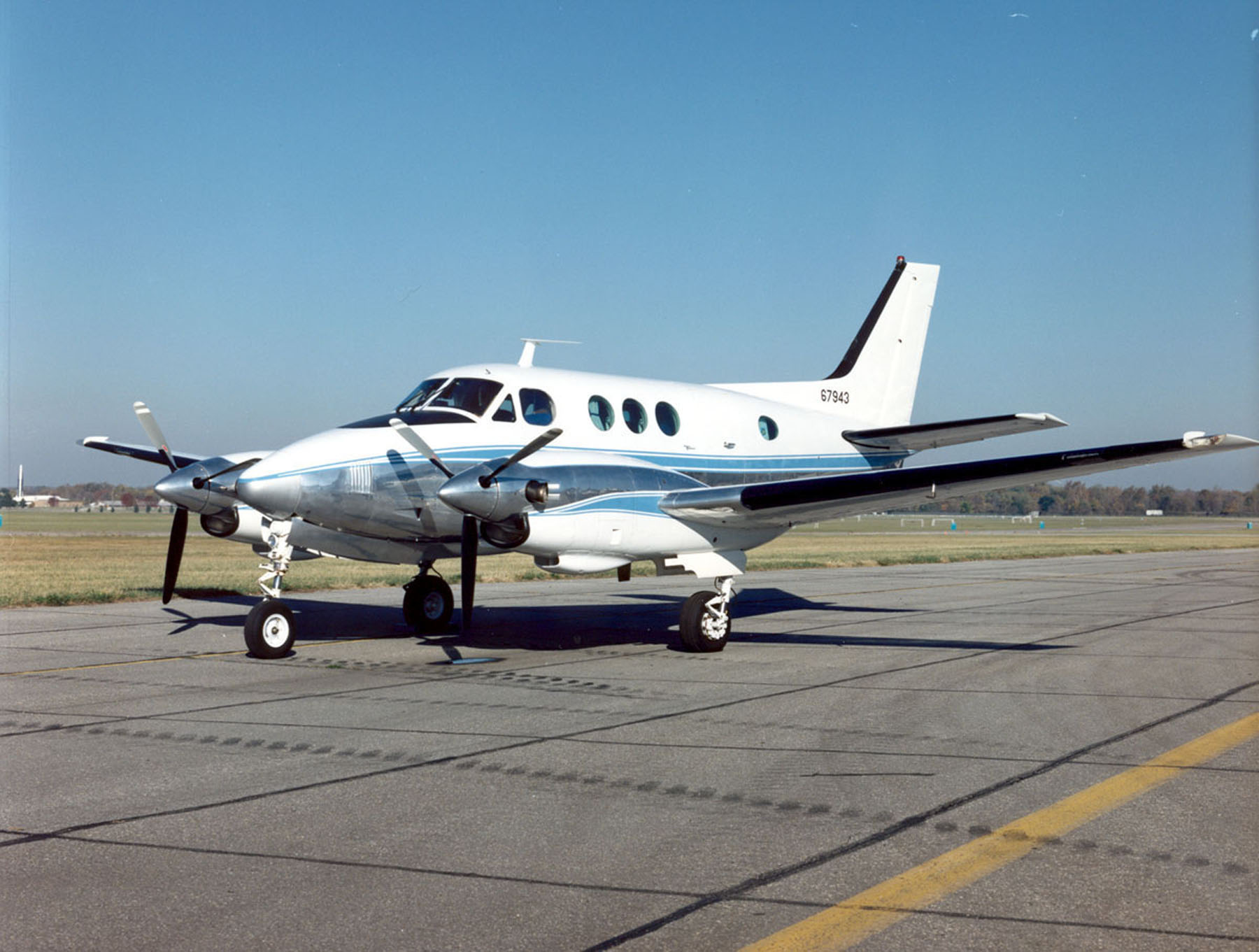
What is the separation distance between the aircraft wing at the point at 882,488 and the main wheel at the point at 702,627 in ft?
3.72

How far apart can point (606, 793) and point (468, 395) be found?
329 inches

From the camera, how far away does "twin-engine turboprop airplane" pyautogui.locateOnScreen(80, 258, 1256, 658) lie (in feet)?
41.9

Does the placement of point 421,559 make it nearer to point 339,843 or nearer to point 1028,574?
point 339,843

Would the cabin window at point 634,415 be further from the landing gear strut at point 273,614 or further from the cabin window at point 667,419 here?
the landing gear strut at point 273,614

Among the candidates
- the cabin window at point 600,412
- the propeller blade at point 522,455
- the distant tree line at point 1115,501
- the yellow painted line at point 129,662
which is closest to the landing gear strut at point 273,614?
the yellow painted line at point 129,662

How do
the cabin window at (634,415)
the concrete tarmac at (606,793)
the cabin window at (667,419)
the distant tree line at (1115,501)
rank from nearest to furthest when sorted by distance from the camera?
the concrete tarmac at (606,793)
the cabin window at (634,415)
the cabin window at (667,419)
the distant tree line at (1115,501)

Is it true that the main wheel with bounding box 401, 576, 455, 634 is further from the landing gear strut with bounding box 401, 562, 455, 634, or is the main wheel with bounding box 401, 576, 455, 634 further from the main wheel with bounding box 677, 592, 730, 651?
the main wheel with bounding box 677, 592, 730, 651

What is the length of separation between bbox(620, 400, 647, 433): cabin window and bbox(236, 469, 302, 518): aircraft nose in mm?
4963

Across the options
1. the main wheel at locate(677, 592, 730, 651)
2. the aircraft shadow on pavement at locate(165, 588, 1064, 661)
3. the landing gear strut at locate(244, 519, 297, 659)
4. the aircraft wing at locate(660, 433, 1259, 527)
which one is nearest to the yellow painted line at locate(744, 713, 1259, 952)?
the aircraft wing at locate(660, 433, 1259, 527)

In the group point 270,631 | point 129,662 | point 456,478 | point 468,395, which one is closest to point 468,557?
point 456,478

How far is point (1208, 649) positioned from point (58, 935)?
14.2 m

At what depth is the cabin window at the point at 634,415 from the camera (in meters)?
15.7

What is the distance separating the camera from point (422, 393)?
47.2 feet

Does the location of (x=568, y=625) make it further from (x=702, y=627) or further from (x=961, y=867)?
(x=961, y=867)
